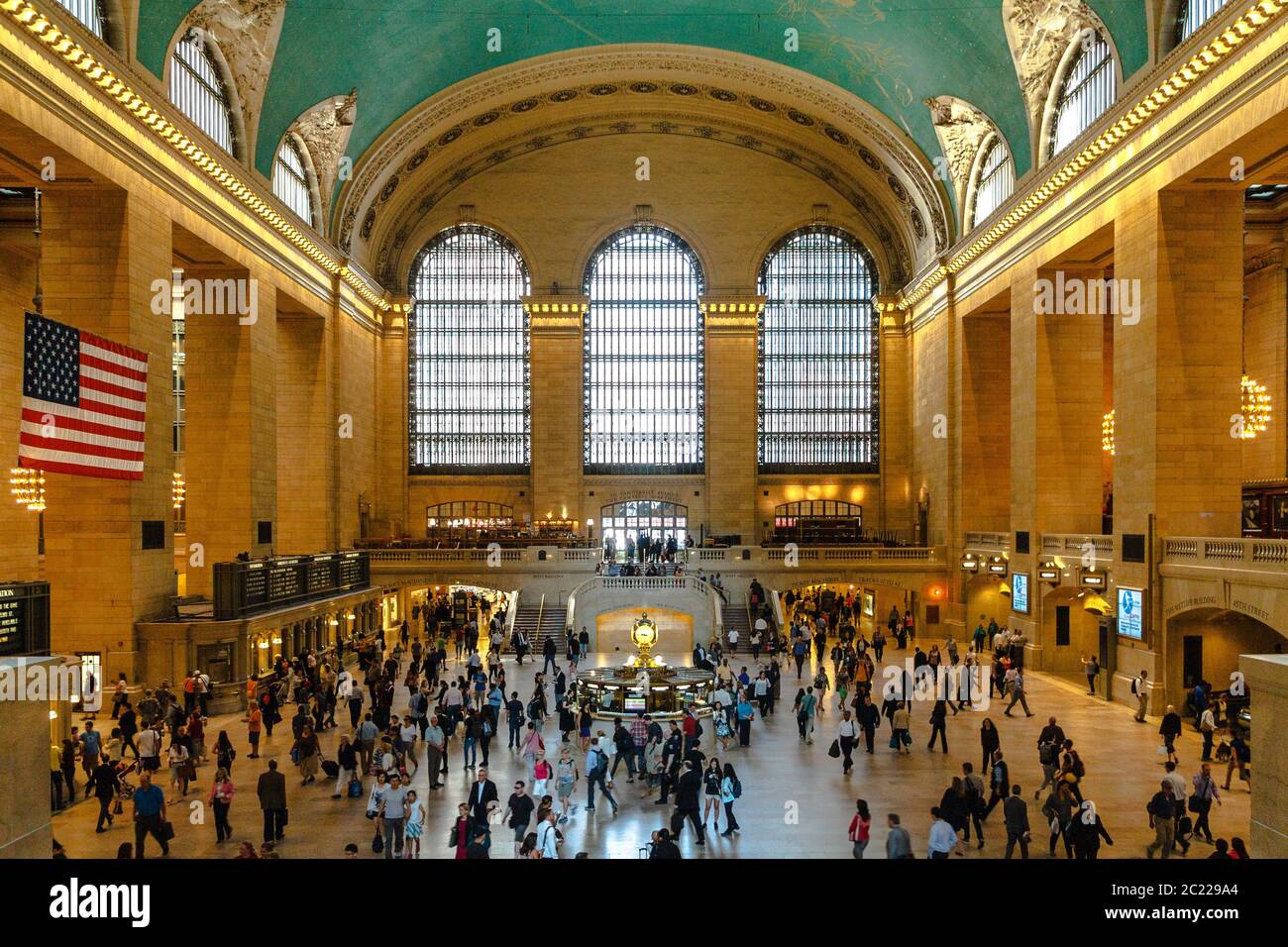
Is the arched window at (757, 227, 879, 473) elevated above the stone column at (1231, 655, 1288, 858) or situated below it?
above

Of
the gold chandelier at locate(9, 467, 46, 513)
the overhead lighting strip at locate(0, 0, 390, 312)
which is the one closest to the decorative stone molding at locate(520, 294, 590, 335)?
the overhead lighting strip at locate(0, 0, 390, 312)

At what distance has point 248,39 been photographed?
2547 centimetres

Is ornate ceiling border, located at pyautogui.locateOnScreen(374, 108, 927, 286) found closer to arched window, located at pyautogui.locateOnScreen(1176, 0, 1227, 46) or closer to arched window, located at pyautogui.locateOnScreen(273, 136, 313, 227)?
arched window, located at pyautogui.locateOnScreen(273, 136, 313, 227)

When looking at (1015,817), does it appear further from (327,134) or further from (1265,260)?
(327,134)

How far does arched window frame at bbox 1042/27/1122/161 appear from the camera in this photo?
2355cm

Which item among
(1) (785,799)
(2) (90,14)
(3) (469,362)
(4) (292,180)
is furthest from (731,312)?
(1) (785,799)

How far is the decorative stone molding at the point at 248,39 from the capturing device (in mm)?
24047

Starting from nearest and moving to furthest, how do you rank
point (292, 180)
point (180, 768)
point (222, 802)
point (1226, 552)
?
1. point (222, 802)
2. point (180, 768)
3. point (1226, 552)
4. point (292, 180)

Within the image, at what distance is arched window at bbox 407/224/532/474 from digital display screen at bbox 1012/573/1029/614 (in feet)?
73.9

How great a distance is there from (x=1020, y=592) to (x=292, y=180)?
25579mm

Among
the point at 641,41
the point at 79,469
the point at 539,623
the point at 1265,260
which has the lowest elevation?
the point at 539,623
